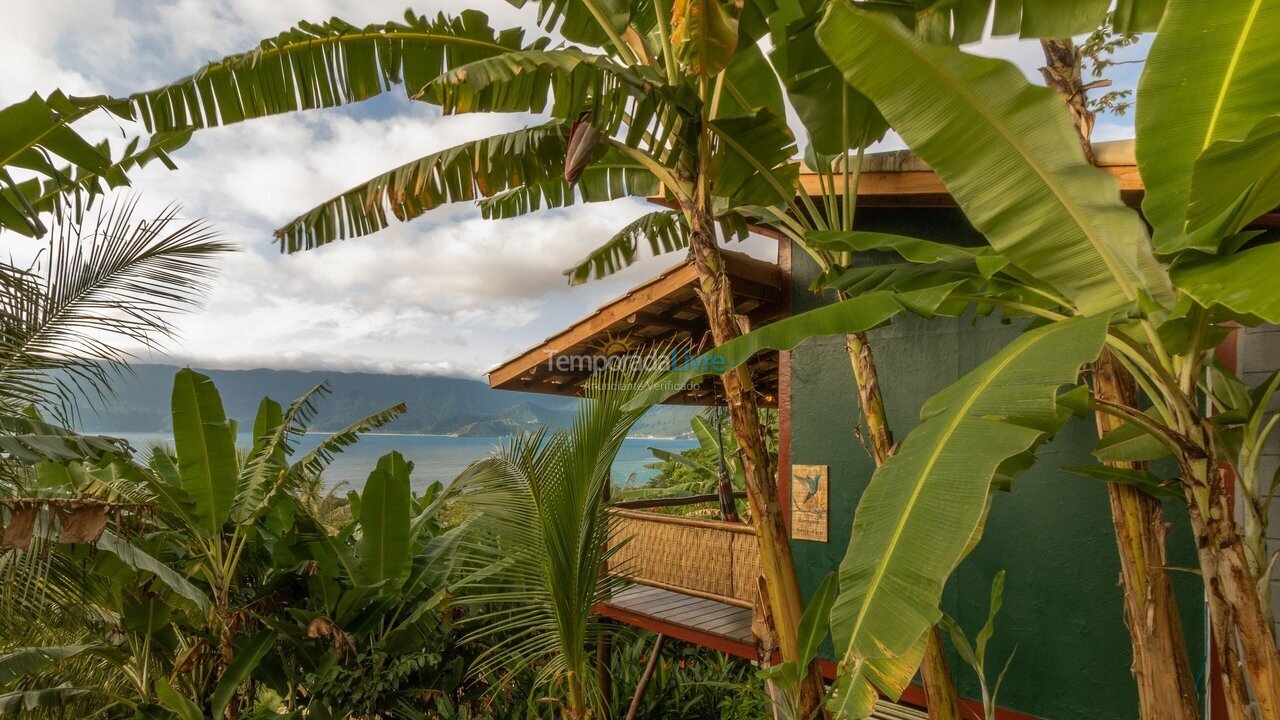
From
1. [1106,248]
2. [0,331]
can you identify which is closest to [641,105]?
[1106,248]

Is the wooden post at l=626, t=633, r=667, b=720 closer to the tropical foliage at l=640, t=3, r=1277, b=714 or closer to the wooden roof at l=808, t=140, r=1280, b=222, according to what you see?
the wooden roof at l=808, t=140, r=1280, b=222

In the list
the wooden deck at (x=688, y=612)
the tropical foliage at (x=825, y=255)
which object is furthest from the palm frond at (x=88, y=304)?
the wooden deck at (x=688, y=612)

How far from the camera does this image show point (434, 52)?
13.0 feet

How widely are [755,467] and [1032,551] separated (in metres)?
2.37

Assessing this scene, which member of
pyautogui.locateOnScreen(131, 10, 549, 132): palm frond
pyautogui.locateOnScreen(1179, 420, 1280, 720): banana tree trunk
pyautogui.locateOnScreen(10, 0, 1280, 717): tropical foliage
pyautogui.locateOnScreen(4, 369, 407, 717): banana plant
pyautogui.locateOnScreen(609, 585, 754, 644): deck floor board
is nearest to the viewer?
pyautogui.locateOnScreen(10, 0, 1280, 717): tropical foliage

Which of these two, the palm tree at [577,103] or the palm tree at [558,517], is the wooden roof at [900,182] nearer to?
the palm tree at [577,103]

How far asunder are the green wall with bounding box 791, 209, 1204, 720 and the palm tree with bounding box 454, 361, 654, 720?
2458 millimetres

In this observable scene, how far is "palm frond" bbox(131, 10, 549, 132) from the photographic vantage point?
362cm

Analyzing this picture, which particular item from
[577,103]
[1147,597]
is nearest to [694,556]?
[1147,597]

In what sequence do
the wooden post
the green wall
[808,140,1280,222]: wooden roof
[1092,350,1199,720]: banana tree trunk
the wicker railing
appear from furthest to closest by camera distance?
the wooden post → the wicker railing → [808,140,1280,222]: wooden roof → the green wall → [1092,350,1199,720]: banana tree trunk

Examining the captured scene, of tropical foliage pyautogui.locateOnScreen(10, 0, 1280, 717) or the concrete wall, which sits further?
the concrete wall

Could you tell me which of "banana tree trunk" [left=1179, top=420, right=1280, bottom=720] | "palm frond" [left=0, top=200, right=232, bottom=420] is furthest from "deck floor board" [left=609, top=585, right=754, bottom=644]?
"palm frond" [left=0, top=200, right=232, bottom=420]

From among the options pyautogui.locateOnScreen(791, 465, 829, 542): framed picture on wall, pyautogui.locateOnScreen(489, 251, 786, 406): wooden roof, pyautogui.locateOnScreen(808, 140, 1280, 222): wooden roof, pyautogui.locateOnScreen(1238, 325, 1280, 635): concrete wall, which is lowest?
pyautogui.locateOnScreen(791, 465, 829, 542): framed picture on wall

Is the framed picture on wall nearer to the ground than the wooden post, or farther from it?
farther from it
